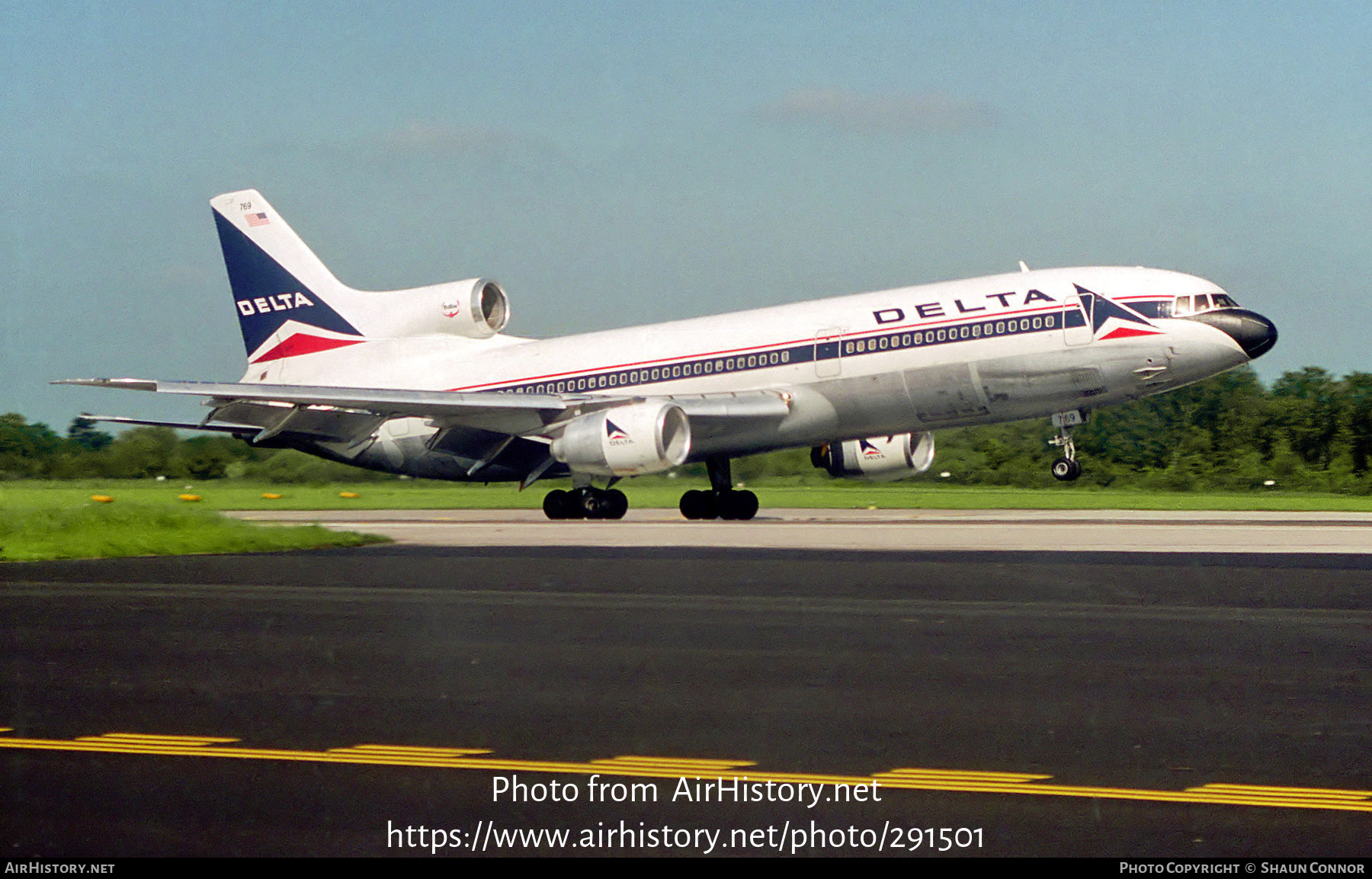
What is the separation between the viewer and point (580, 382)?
113 ft

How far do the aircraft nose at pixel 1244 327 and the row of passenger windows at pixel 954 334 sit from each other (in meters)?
3.06

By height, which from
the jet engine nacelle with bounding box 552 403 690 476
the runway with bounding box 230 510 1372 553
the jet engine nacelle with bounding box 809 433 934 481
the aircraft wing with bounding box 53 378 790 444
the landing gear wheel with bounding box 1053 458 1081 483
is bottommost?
the runway with bounding box 230 510 1372 553

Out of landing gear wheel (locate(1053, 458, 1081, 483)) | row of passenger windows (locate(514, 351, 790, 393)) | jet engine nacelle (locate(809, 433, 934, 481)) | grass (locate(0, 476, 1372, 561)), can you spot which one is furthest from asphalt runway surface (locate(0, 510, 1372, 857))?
jet engine nacelle (locate(809, 433, 934, 481))

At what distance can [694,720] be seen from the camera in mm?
8758

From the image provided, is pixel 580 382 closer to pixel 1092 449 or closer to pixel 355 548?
pixel 355 548

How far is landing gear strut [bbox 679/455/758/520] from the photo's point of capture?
34625mm

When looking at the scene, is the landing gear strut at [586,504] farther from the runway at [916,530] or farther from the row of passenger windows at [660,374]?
the row of passenger windows at [660,374]

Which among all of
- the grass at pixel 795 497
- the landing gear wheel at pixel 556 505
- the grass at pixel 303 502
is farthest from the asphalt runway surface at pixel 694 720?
the grass at pixel 795 497

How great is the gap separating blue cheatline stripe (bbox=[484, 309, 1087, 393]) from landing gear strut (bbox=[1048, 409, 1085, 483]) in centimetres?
213

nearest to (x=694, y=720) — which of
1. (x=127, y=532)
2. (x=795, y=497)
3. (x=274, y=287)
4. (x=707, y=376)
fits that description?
(x=127, y=532)

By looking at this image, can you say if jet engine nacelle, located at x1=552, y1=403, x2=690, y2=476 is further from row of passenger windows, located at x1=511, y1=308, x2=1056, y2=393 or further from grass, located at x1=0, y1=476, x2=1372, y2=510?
grass, located at x1=0, y1=476, x2=1372, y2=510

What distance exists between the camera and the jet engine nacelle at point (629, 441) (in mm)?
29969

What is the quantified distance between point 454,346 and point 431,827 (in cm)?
3167
